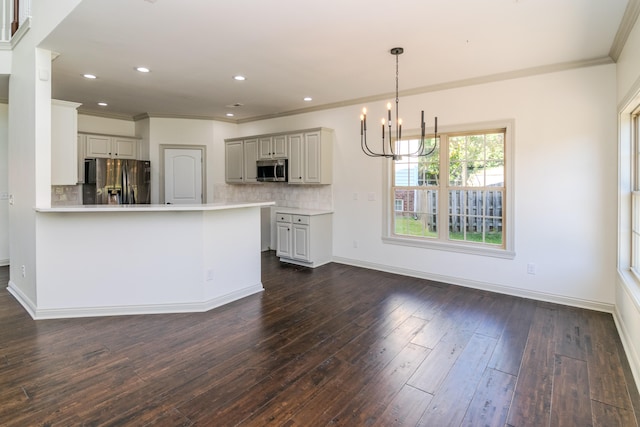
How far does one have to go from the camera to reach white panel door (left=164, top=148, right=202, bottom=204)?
6.63 meters

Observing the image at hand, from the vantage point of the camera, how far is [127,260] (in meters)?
3.53

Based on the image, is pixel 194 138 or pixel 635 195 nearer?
pixel 635 195

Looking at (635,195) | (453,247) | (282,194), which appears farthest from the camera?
(282,194)

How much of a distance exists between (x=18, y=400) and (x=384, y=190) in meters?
4.45

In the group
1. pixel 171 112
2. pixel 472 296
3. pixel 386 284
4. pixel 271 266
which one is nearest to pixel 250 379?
pixel 386 284

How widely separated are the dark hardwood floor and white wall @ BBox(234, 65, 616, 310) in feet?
1.39

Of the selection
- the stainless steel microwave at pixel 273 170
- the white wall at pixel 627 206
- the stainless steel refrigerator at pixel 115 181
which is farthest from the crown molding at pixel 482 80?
the stainless steel refrigerator at pixel 115 181

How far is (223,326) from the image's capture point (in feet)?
10.7

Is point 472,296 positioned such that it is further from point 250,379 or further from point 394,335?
point 250,379

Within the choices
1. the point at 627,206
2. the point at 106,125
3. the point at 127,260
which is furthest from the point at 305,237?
the point at 106,125

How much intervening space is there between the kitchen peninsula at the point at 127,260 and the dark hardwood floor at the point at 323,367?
18cm

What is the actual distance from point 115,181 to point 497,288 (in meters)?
6.08

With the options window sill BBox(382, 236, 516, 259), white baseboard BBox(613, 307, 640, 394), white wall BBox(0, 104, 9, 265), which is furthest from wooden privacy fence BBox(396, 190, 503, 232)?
white wall BBox(0, 104, 9, 265)

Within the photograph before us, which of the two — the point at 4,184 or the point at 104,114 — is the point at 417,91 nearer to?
the point at 104,114
